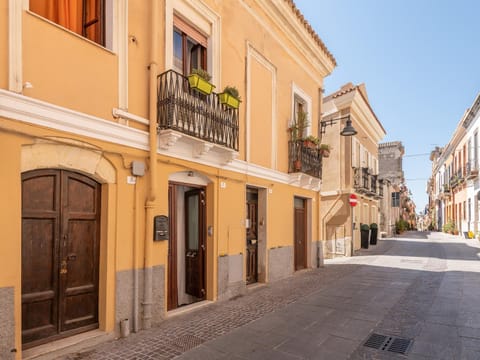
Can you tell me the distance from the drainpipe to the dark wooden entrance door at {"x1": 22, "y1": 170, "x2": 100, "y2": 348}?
743 millimetres

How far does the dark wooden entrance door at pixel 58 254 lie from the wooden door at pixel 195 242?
2490mm

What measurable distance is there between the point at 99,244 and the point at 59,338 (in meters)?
1.31

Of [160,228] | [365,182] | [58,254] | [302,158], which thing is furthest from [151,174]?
[365,182]

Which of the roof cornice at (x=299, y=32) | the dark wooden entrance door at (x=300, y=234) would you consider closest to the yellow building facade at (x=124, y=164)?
the roof cornice at (x=299, y=32)

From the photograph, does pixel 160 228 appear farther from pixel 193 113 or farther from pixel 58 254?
pixel 193 113

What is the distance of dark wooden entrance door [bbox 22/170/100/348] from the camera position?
4152mm

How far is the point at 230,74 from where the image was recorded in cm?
772

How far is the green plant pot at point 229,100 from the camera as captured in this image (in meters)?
6.93

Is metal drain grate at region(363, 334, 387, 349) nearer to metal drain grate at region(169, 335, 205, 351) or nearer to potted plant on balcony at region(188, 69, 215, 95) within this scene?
metal drain grate at region(169, 335, 205, 351)

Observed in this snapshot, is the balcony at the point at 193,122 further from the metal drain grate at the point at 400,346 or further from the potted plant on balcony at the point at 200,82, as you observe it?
the metal drain grate at the point at 400,346

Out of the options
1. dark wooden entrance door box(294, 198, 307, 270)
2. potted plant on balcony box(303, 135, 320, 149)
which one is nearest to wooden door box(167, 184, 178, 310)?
potted plant on balcony box(303, 135, 320, 149)

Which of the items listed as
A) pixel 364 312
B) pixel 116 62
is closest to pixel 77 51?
pixel 116 62

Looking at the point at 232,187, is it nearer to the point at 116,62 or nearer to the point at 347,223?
the point at 116,62

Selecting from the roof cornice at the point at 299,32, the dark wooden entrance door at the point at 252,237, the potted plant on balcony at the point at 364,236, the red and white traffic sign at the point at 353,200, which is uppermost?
the roof cornice at the point at 299,32
